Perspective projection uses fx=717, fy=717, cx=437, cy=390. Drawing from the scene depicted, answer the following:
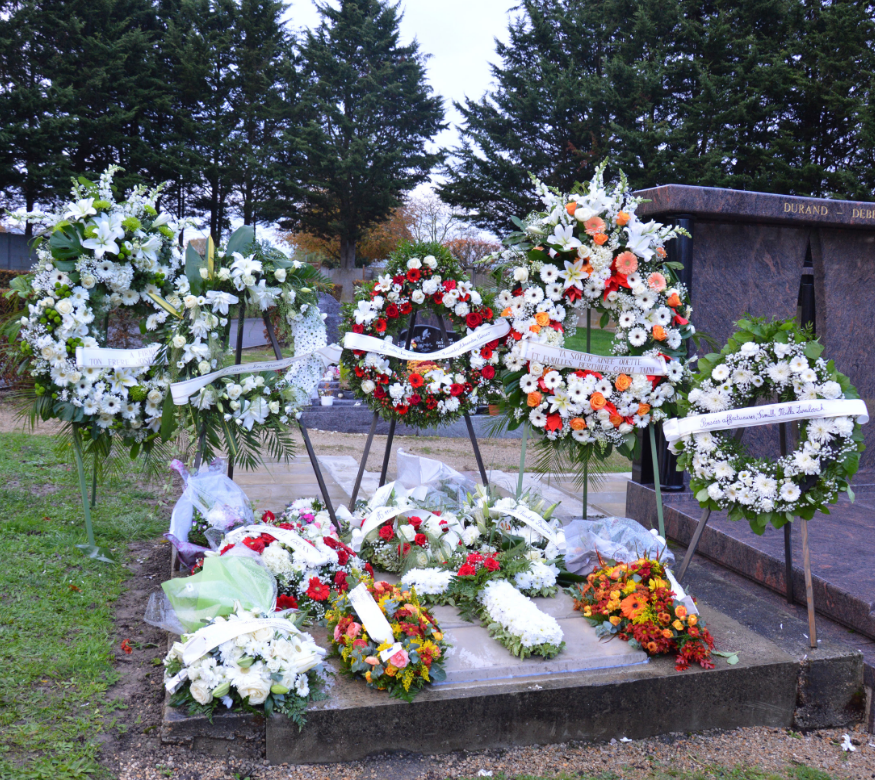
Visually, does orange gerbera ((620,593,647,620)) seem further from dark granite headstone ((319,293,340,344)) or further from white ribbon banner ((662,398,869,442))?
dark granite headstone ((319,293,340,344))

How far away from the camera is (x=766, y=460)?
2951 millimetres

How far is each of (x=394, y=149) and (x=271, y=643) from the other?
2474 centimetres

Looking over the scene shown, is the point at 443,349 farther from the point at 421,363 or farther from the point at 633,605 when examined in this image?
the point at 633,605

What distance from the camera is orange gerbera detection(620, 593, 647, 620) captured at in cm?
272

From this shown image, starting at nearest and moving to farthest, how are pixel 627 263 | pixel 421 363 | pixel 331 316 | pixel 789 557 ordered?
pixel 789 557
pixel 627 263
pixel 421 363
pixel 331 316

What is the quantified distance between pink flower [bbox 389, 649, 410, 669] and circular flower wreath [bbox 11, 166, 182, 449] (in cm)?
211

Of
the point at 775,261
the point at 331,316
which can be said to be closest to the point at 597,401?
the point at 775,261

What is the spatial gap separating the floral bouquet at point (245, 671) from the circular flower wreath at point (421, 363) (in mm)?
1859

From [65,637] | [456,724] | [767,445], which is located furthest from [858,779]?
[65,637]

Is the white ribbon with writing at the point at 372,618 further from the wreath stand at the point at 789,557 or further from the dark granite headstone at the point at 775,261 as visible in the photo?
the dark granite headstone at the point at 775,261

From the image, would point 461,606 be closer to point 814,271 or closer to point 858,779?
point 858,779

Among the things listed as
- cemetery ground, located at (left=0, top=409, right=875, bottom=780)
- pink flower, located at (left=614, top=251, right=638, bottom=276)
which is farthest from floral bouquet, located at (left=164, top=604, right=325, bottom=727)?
pink flower, located at (left=614, top=251, right=638, bottom=276)

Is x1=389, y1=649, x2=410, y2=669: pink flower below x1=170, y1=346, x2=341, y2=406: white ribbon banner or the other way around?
below

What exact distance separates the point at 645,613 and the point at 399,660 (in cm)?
100
